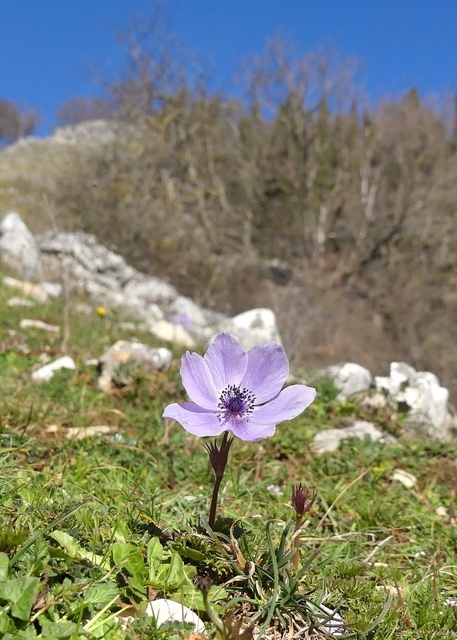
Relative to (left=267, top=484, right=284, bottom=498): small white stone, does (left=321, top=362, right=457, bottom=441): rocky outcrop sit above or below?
above

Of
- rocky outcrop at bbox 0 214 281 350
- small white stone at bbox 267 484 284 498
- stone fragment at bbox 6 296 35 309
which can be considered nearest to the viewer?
small white stone at bbox 267 484 284 498

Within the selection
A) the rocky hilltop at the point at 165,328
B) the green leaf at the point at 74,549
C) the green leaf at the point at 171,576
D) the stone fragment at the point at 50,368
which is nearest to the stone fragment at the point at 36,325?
the rocky hilltop at the point at 165,328

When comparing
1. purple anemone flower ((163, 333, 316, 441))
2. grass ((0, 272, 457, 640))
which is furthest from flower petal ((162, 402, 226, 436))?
grass ((0, 272, 457, 640))

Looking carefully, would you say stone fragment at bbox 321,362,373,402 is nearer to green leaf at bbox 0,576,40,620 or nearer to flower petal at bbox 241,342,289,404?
flower petal at bbox 241,342,289,404

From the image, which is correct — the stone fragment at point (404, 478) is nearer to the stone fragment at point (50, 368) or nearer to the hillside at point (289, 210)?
the stone fragment at point (50, 368)

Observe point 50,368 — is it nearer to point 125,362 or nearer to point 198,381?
point 125,362

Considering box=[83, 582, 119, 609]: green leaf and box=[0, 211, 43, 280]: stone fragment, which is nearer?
box=[83, 582, 119, 609]: green leaf

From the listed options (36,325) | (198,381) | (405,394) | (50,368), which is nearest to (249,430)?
(198,381)

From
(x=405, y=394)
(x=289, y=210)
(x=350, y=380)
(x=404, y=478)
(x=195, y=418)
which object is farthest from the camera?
(x=289, y=210)
